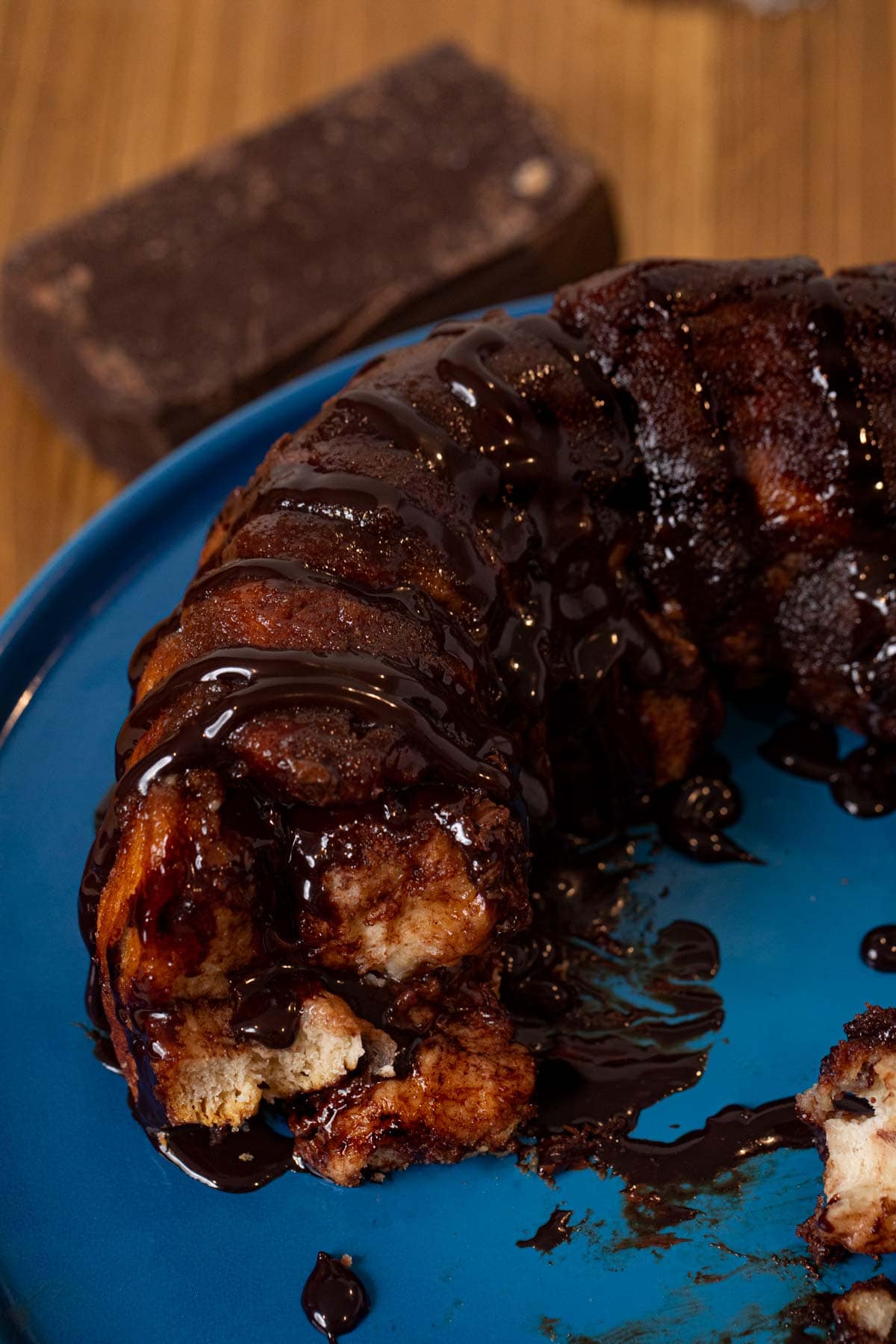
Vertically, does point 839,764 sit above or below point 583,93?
below

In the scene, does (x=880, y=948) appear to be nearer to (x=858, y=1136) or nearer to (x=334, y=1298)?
(x=858, y=1136)

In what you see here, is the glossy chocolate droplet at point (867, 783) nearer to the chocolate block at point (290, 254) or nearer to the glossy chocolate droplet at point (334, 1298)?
the glossy chocolate droplet at point (334, 1298)

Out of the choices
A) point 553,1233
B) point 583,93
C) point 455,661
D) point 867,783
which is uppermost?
point 455,661

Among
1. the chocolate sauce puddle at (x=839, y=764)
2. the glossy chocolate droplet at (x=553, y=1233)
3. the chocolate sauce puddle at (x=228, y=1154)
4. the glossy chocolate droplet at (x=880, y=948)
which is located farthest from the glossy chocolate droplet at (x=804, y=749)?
the chocolate sauce puddle at (x=228, y=1154)

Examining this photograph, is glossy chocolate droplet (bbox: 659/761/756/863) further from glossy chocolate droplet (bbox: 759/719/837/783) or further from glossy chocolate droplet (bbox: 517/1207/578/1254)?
glossy chocolate droplet (bbox: 517/1207/578/1254)

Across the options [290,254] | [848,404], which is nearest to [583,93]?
[290,254]

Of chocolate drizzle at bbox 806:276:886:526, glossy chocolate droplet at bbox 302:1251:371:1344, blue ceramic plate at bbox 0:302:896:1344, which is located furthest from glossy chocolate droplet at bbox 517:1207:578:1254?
chocolate drizzle at bbox 806:276:886:526

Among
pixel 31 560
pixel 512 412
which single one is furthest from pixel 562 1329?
pixel 31 560
